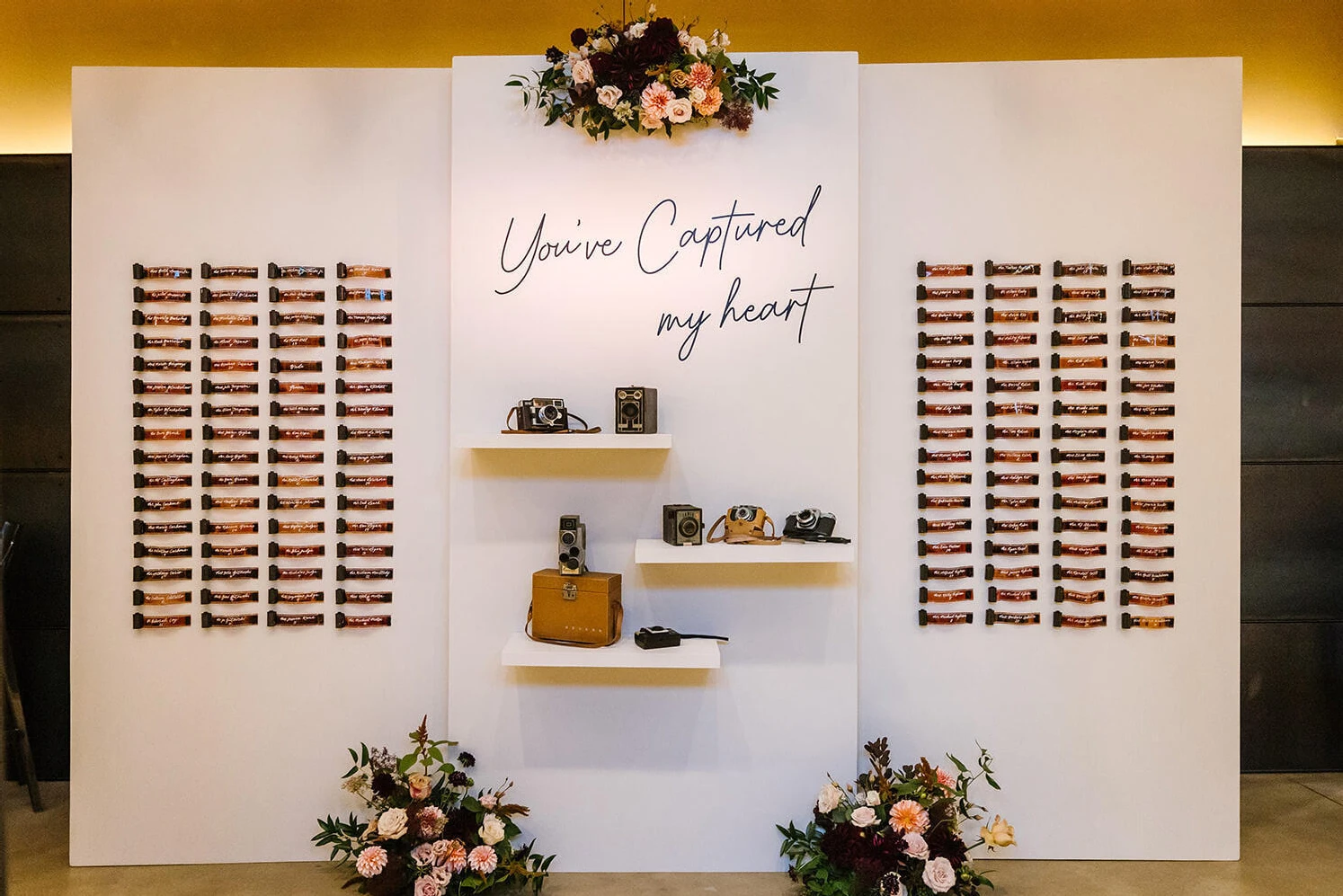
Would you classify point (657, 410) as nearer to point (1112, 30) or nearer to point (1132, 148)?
point (1132, 148)

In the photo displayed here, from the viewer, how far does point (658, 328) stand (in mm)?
3205

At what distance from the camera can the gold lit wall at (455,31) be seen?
4.16m

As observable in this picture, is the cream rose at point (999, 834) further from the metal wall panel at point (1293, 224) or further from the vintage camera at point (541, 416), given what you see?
the metal wall panel at point (1293, 224)

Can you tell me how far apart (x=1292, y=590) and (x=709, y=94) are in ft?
11.9

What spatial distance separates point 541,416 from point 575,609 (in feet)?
2.32

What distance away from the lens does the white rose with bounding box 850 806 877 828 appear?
2.94m

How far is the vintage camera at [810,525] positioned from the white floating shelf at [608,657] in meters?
0.51

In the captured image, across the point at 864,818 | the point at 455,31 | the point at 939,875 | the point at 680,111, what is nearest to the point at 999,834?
the point at 939,875

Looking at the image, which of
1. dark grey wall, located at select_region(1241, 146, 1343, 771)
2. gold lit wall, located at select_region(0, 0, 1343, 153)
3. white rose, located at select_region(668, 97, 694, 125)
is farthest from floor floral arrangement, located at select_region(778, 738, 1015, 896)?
gold lit wall, located at select_region(0, 0, 1343, 153)

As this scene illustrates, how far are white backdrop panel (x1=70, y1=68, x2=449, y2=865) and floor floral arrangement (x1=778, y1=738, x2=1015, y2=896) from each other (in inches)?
59.2

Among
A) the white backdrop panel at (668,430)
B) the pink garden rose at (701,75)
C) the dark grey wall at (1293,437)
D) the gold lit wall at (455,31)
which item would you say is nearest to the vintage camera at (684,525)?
the white backdrop panel at (668,430)

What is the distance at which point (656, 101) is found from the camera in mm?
3084

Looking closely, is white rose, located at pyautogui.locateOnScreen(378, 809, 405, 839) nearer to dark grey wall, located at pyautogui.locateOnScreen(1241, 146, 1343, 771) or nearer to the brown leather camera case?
the brown leather camera case

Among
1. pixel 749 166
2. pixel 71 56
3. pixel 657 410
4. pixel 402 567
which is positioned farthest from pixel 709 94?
pixel 71 56
